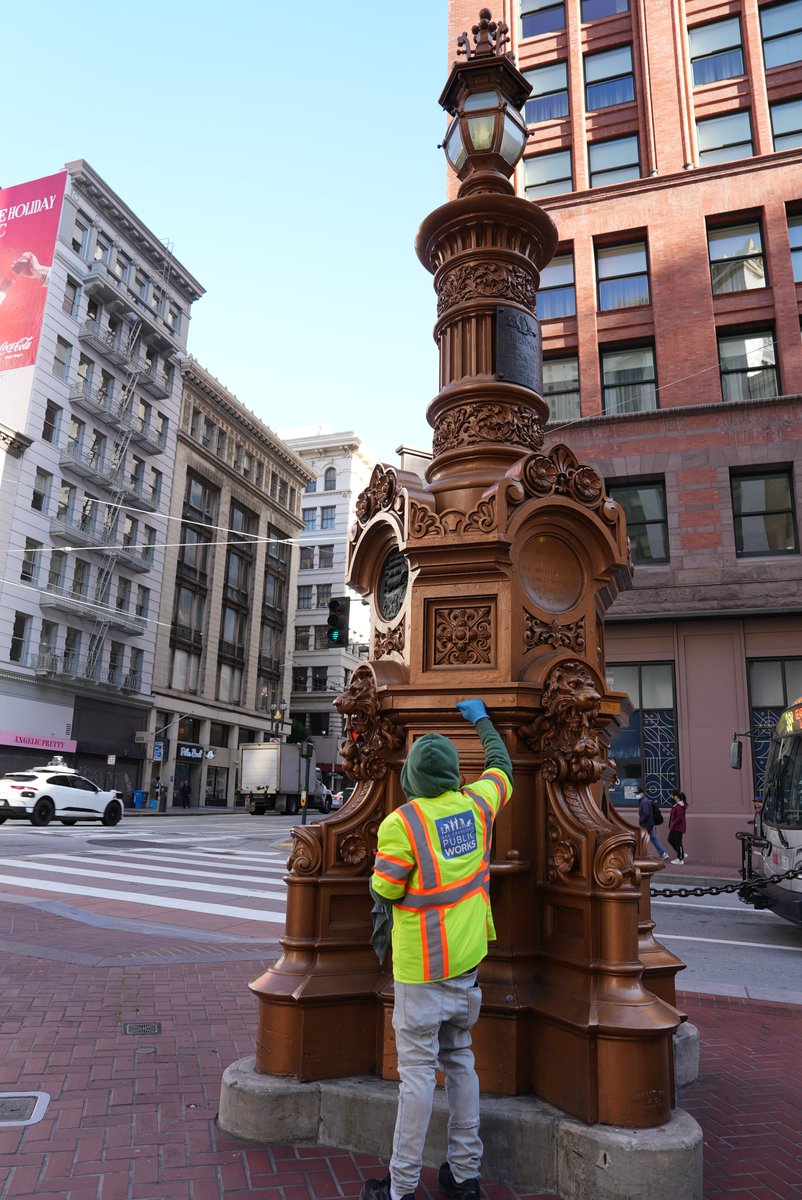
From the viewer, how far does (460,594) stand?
4.34 m

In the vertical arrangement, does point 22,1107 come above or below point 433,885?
below

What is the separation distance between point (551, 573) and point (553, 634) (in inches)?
14.3

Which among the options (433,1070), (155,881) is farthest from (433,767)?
(155,881)

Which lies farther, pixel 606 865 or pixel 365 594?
pixel 365 594

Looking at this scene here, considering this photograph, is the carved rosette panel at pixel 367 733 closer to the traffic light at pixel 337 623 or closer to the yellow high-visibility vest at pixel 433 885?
the yellow high-visibility vest at pixel 433 885

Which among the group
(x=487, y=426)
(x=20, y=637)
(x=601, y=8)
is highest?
(x=601, y=8)

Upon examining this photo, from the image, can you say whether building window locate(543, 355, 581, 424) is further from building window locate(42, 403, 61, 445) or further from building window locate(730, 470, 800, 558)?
building window locate(42, 403, 61, 445)

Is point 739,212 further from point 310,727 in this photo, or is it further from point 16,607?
point 310,727

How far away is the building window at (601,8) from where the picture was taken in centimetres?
2498

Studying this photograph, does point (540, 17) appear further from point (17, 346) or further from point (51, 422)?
point (51, 422)

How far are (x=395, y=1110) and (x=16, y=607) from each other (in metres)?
38.4

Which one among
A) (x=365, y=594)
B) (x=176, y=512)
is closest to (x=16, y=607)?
(x=176, y=512)

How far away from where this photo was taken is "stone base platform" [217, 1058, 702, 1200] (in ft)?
10.1

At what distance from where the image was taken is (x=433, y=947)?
307cm
